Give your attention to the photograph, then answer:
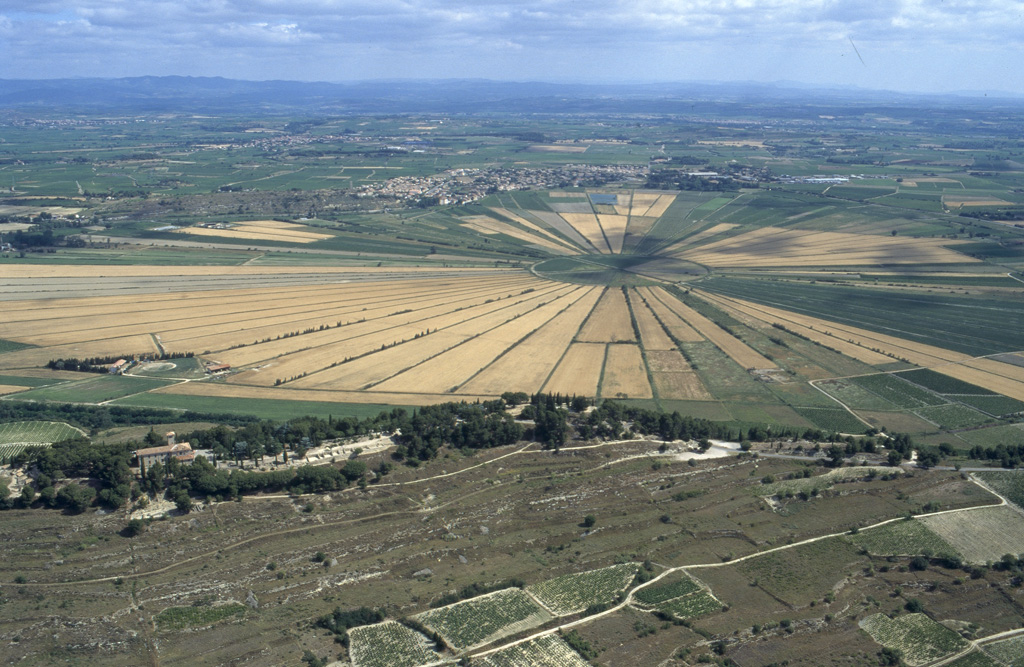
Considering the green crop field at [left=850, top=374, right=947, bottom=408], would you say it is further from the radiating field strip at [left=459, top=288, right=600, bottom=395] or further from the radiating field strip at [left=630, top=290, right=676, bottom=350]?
the radiating field strip at [left=459, top=288, right=600, bottom=395]

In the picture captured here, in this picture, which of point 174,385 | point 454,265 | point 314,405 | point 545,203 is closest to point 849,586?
point 314,405

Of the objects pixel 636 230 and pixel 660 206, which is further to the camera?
pixel 660 206

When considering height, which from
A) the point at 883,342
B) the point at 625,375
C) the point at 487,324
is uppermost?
the point at 487,324

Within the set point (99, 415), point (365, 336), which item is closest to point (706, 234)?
point (365, 336)

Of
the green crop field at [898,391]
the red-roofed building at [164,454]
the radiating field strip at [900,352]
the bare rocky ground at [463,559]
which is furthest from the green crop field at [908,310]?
the red-roofed building at [164,454]

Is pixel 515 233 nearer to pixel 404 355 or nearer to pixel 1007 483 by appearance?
A: pixel 404 355

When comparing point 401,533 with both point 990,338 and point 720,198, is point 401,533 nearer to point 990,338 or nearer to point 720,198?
point 990,338
